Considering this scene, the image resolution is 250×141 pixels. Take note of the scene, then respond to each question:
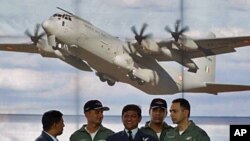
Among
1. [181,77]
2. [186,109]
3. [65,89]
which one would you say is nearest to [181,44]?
[181,77]

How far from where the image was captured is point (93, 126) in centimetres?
450

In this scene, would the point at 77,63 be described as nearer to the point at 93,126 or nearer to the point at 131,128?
the point at 93,126

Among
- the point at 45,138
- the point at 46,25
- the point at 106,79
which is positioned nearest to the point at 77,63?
the point at 106,79

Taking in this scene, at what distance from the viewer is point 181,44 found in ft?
17.9

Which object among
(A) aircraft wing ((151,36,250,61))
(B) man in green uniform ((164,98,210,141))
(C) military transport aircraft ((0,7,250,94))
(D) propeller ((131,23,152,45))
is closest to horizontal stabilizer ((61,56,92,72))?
(C) military transport aircraft ((0,7,250,94))

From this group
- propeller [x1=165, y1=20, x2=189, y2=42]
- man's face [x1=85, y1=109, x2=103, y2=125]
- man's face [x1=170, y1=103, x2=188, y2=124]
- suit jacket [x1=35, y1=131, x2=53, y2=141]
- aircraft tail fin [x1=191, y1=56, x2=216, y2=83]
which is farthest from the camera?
aircraft tail fin [x1=191, y1=56, x2=216, y2=83]

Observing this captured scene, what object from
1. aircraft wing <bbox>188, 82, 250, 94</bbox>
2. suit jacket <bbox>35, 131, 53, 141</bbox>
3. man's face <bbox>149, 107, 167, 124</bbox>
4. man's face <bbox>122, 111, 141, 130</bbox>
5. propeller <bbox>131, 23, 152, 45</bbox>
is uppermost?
propeller <bbox>131, 23, 152, 45</bbox>

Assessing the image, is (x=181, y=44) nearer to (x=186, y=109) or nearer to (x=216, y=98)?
(x=216, y=98)

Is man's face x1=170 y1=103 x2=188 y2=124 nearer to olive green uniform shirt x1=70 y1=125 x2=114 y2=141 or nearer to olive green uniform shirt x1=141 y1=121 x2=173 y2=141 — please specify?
olive green uniform shirt x1=141 y1=121 x2=173 y2=141

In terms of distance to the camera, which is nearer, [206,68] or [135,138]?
[135,138]

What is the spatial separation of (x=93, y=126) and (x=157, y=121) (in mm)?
443

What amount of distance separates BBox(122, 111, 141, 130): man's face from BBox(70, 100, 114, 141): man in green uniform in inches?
9.9

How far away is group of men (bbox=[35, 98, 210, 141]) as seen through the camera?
150 inches

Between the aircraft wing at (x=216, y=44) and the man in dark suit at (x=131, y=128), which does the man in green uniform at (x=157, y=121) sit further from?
the aircraft wing at (x=216, y=44)
